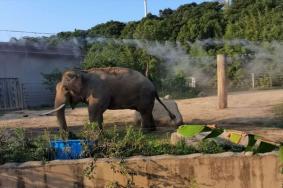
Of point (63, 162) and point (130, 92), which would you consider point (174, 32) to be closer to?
point (130, 92)

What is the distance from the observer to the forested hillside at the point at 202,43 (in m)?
37.5

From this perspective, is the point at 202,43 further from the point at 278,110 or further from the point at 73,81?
the point at 73,81

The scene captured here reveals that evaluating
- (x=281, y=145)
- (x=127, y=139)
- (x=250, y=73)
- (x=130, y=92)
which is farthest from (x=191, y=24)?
(x=281, y=145)

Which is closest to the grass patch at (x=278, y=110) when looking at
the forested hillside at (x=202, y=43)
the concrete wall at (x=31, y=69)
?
the forested hillside at (x=202, y=43)

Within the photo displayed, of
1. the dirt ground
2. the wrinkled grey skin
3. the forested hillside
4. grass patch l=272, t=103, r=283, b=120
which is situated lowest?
the dirt ground

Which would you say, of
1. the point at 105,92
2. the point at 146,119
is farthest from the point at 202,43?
the point at 105,92

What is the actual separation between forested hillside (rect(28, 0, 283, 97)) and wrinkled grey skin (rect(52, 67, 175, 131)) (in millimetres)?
18118

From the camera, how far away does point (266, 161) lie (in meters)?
7.36

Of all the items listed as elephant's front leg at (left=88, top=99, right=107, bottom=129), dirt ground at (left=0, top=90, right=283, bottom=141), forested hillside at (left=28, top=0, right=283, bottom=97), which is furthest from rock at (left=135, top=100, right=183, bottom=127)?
forested hillside at (left=28, top=0, right=283, bottom=97)

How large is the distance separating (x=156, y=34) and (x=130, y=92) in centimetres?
3226

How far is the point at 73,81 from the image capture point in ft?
41.2

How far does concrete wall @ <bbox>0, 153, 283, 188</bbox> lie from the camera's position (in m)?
7.32

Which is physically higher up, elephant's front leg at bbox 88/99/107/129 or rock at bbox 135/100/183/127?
elephant's front leg at bbox 88/99/107/129

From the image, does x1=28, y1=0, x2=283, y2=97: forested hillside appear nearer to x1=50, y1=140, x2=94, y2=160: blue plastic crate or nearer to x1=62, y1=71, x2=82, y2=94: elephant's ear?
x1=62, y1=71, x2=82, y2=94: elephant's ear
